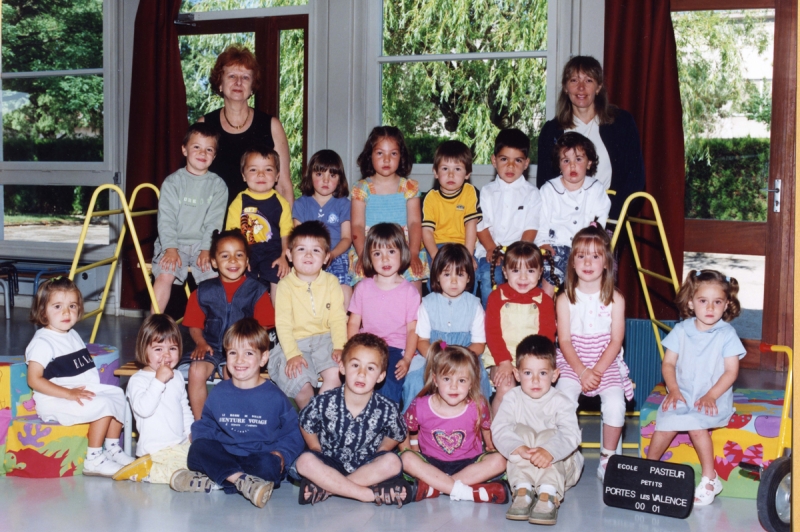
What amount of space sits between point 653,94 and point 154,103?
10.9 ft

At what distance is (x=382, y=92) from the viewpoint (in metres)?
5.57

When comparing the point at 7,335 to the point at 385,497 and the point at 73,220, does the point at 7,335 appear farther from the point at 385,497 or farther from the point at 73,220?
the point at 385,497

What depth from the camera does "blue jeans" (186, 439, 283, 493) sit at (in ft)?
10.4

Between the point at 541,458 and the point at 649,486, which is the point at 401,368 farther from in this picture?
the point at 649,486

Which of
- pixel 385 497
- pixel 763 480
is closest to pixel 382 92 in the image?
pixel 385 497

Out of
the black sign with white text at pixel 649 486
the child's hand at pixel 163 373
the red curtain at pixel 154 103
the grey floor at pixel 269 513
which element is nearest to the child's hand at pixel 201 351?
the child's hand at pixel 163 373

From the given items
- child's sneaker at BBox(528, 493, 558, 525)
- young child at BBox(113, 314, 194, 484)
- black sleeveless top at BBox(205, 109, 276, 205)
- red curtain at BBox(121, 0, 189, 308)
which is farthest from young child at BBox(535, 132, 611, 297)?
red curtain at BBox(121, 0, 189, 308)

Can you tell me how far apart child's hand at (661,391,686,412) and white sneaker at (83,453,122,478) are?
208cm

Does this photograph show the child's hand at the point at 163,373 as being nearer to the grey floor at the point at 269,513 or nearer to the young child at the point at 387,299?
the grey floor at the point at 269,513

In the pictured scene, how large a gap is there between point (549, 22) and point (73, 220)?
3833 millimetres

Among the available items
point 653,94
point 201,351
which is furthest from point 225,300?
point 653,94

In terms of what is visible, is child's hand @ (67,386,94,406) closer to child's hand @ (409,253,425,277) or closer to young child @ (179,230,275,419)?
young child @ (179,230,275,419)

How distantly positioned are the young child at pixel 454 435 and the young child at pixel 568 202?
0.85 meters

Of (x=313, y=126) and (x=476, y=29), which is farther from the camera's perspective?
(x=313, y=126)
